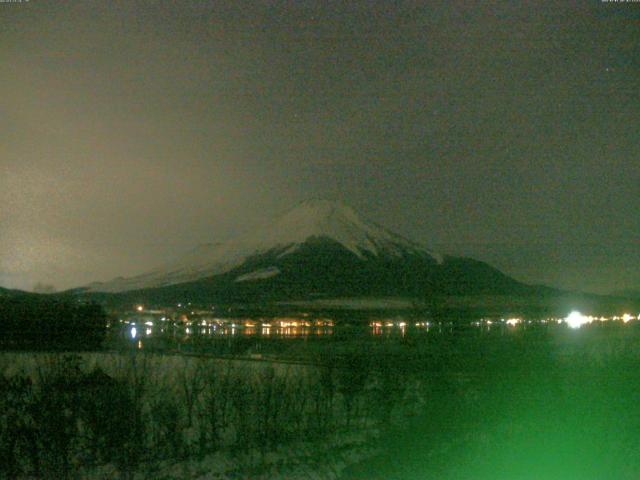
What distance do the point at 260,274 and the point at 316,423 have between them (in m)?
89.0

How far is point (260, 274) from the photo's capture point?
102m

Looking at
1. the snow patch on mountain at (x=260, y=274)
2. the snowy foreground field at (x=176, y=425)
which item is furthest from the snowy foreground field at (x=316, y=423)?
the snow patch on mountain at (x=260, y=274)

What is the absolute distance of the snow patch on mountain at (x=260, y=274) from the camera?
324 ft

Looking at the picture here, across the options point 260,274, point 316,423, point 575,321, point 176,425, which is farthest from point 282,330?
point 260,274

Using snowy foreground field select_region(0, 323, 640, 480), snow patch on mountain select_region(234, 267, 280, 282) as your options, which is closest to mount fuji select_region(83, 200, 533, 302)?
snow patch on mountain select_region(234, 267, 280, 282)

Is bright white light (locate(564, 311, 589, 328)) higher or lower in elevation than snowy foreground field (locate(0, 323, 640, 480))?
higher

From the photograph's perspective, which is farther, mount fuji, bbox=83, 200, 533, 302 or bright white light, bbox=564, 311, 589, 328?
mount fuji, bbox=83, 200, 533, 302

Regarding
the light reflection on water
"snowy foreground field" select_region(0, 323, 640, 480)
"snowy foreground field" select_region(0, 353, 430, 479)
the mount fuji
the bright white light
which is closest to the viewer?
"snowy foreground field" select_region(0, 353, 430, 479)

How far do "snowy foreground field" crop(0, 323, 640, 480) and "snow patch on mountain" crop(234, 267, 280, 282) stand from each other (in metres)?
82.3

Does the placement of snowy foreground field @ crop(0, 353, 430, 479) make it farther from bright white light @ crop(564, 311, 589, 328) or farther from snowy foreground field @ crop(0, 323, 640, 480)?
bright white light @ crop(564, 311, 589, 328)

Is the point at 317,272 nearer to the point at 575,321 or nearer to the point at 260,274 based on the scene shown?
the point at 260,274

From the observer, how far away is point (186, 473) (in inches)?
429

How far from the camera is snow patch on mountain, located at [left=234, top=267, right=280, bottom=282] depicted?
98.9 m

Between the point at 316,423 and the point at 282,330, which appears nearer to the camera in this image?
the point at 316,423
